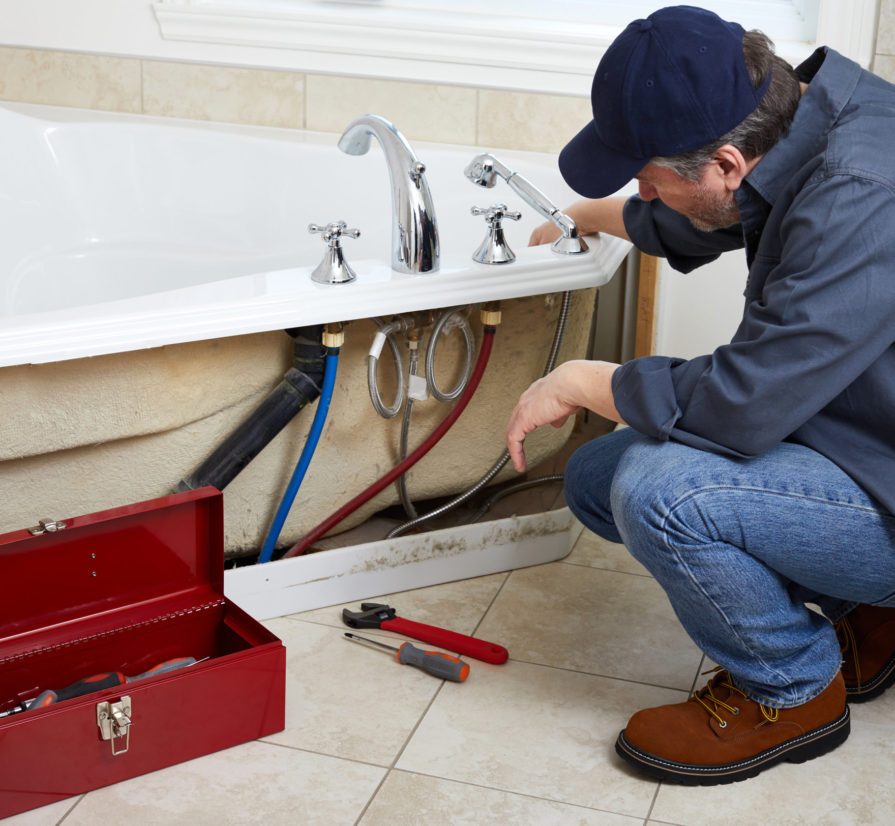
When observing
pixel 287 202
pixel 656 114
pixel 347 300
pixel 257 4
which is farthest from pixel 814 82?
pixel 257 4

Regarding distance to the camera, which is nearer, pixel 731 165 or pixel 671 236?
pixel 731 165

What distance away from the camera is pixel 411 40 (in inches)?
97.0

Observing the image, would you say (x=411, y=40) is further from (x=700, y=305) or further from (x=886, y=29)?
(x=886, y=29)

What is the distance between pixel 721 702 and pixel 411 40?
1.63 m

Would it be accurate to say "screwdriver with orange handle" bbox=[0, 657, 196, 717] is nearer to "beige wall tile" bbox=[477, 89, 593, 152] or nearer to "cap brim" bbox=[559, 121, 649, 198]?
"cap brim" bbox=[559, 121, 649, 198]

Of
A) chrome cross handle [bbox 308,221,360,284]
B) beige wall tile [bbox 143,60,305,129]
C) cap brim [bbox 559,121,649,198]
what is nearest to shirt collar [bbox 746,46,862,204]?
cap brim [bbox 559,121,649,198]

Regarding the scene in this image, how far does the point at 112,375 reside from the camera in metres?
1.49

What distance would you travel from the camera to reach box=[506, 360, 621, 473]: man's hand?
4.46 feet

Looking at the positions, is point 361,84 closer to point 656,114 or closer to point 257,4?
point 257,4

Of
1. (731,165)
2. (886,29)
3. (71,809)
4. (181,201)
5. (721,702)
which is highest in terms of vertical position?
(886,29)

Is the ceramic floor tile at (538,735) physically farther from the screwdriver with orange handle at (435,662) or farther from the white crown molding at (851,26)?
the white crown molding at (851,26)

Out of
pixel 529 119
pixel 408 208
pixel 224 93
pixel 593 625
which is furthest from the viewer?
pixel 224 93

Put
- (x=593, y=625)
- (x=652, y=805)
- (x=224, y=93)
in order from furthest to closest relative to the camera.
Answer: (x=224, y=93)
(x=593, y=625)
(x=652, y=805)

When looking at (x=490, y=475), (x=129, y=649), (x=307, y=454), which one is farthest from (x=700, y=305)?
(x=129, y=649)
